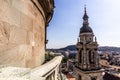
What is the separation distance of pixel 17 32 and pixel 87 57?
919 inches

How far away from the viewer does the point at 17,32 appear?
2.17m

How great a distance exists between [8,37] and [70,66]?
66.4 m

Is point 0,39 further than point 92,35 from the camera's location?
No

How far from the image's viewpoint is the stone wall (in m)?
1.90

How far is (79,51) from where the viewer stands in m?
26.4

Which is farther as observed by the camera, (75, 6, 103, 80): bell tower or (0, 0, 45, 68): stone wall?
(75, 6, 103, 80): bell tower

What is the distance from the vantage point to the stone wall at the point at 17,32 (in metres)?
1.90

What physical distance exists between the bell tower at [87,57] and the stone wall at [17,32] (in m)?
21.6

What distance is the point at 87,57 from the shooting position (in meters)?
25.0

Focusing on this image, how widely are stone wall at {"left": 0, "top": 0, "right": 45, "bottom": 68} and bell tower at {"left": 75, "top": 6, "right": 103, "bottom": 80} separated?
2157cm

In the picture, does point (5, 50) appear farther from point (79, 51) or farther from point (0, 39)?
point (79, 51)

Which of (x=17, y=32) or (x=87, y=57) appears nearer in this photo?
(x=17, y=32)

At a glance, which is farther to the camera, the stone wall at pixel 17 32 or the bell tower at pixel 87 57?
the bell tower at pixel 87 57

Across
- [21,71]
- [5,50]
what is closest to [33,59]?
[5,50]
